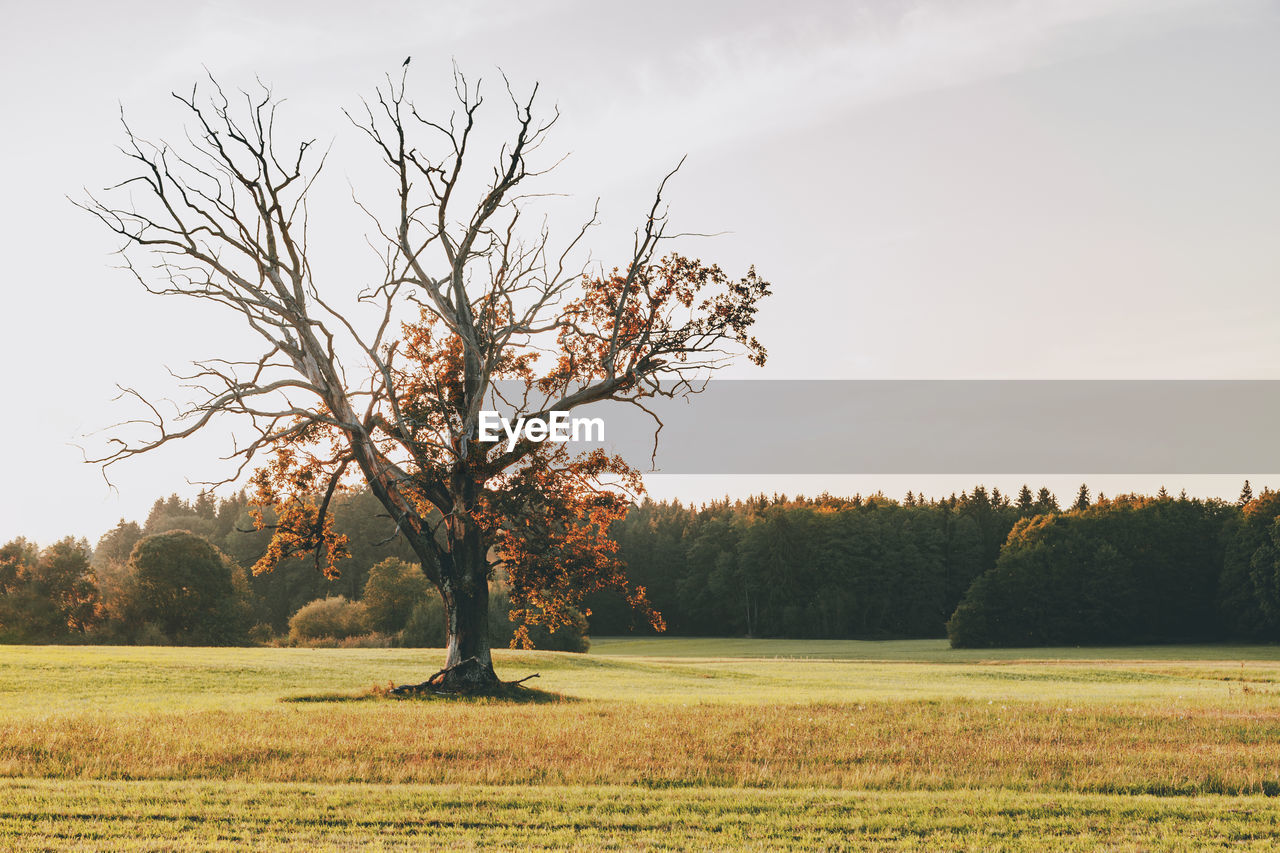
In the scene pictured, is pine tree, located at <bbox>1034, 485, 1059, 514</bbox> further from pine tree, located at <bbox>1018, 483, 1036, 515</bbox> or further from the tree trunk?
the tree trunk

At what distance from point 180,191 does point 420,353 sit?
7239 mm

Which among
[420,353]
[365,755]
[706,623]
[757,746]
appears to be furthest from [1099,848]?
[706,623]

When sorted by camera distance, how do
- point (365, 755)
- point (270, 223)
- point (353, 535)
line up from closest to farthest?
point (365, 755) < point (270, 223) < point (353, 535)

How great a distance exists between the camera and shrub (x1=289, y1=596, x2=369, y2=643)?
6404 cm

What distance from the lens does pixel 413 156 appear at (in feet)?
80.5

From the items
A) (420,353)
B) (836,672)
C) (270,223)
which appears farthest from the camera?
(836,672)

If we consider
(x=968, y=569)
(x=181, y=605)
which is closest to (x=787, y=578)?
(x=968, y=569)

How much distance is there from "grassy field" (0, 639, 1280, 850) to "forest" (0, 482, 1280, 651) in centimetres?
3005

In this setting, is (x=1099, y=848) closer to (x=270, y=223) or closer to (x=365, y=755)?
(x=365, y=755)

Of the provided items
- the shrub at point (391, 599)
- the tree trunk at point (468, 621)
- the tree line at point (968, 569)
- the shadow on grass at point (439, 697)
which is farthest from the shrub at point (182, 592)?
the tree line at point (968, 569)

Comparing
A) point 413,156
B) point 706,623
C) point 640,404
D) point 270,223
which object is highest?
point 413,156

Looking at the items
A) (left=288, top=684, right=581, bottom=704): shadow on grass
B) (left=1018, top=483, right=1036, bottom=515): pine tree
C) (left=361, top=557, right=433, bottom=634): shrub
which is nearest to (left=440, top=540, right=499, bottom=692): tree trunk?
(left=288, top=684, right=581, bottom=704): shadow on grass

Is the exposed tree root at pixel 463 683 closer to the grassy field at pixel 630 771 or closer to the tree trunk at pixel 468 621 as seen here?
the tree trunk at pixel 468 621

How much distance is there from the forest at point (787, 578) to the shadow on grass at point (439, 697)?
23372 mm
